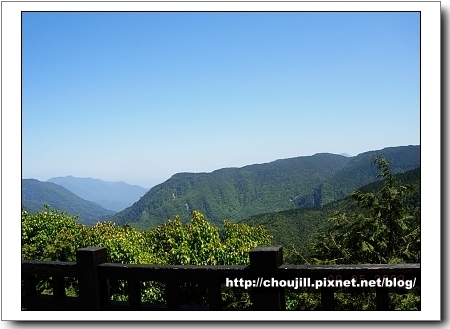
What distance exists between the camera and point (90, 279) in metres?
3.10

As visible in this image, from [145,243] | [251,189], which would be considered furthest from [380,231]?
[251,189]

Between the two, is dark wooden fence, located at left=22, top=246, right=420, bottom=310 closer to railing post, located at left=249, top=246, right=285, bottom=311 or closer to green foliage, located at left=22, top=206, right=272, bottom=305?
railing post, located at left=249, top=246, right=285, bottom=311

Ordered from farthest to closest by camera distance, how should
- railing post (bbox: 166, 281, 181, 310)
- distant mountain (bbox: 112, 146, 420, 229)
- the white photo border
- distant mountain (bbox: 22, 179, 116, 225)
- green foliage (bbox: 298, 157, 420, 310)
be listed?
distant mountain (bbox: 112, 146, 420, 229) → distant mountain (bbox: 22, 179, 116, 225) → green foliage (bbox: 298, 157, 420, 310) → the white photo border → railing post (bbox: 166, 281, 181, 310)

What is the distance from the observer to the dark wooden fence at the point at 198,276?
2846mm

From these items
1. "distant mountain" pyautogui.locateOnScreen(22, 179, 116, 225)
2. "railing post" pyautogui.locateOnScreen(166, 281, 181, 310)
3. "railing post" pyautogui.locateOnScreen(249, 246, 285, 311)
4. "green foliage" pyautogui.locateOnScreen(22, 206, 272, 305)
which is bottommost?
"distant mountain" pyautogui.locateOnScreen(22, 179, 116, 225)

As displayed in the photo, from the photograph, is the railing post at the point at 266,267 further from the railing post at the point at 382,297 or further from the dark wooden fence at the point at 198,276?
the railing post at the point at 382,297

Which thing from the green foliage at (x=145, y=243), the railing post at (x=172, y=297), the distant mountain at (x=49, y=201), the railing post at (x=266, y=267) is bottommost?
the distant mountain at (x=49, y=201)

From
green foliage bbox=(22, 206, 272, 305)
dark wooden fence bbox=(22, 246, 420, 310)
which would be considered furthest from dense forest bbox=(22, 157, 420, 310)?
dark wooden fence bbox=(22, 246, 420, 310)

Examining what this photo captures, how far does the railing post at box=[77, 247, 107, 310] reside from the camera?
3.08 metres

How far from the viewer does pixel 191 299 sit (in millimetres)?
6609

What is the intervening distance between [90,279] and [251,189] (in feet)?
337
